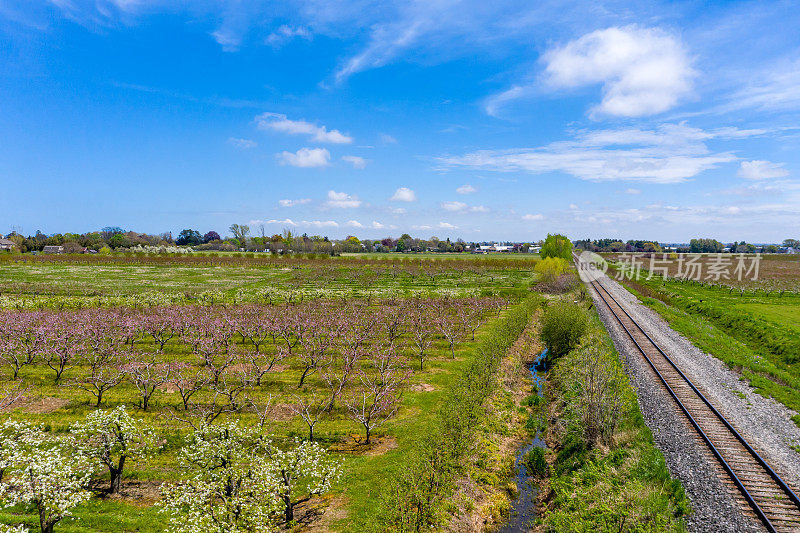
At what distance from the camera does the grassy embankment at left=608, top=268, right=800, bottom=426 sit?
27.9m

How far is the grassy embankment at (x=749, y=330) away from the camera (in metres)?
27.9

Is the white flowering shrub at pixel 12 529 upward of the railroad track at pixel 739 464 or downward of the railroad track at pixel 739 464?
upward

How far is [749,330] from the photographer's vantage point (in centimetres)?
4078

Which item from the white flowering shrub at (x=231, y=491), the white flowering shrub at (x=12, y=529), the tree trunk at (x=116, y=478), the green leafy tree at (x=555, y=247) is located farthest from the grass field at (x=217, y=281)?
the white flowering shrub at (x=12, y=529)

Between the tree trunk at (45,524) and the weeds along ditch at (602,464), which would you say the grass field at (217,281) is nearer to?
the weeds along ditch at (602,464)

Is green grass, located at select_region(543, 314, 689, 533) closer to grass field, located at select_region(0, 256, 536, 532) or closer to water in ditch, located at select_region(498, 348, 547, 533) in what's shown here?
water in ditch, located at select_region(498, 348, 547, 533)

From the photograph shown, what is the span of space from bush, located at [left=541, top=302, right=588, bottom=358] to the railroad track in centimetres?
819

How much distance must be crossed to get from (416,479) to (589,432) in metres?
10.7

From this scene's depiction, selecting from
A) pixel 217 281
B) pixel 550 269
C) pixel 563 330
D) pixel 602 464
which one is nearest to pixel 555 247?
pixel 550 269

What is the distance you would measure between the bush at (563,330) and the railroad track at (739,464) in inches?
323

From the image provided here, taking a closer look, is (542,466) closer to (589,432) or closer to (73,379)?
(589,432)

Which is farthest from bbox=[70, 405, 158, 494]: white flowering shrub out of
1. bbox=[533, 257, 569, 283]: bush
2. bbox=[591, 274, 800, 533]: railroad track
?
bbox=[533, 257, 569, 283]: bush

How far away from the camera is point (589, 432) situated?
2064 cm

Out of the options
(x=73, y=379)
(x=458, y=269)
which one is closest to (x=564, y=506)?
(x=73, y=379)
